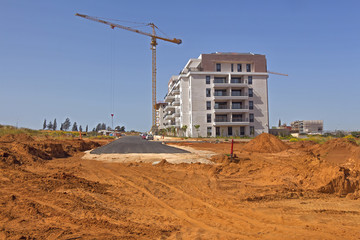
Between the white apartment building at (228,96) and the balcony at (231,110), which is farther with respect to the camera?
the white apartment building at (228,96)

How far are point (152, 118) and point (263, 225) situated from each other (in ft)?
366

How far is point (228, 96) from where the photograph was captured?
64.1 m

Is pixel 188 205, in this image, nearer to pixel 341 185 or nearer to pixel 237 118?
pixel 341 185

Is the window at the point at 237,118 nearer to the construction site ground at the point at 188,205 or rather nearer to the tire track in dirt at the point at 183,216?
the construction site ground at the point at 188,205

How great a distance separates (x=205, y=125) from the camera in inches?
2549

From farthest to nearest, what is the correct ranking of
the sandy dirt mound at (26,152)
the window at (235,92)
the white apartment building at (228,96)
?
the window at (235,92)
the white apartment building at (228,96)
the sandy dirt mound at (26,152)

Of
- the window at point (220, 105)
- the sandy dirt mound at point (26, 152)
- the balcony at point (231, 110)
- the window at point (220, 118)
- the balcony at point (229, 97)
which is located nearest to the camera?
the sandy dirt mound at point (26, 152)

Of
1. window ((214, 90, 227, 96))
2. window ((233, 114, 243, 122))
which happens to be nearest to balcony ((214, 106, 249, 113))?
window ((233, 114, 243, 122))

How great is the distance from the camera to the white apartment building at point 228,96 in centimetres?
6462

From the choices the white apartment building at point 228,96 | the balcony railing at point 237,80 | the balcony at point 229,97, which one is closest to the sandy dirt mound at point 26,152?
the white apartment building at point 228,96

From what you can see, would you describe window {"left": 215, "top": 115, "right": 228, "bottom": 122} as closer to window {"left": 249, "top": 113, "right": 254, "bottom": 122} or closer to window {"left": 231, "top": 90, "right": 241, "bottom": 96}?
window {"left": 249, "top": 113, "right": 254, "bottom": 122}

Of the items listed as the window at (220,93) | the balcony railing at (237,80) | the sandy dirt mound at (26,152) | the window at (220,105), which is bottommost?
the sandy dirt mound at (26,152)

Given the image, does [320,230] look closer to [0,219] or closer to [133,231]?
[133,231]

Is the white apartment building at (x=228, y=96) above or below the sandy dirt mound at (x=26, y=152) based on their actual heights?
above
